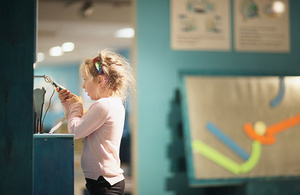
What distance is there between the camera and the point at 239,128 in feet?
11.0

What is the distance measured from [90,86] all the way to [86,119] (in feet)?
0.31

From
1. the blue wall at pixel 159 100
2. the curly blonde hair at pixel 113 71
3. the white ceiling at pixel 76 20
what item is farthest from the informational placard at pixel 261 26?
the curly blonde hair at pixel 113 71

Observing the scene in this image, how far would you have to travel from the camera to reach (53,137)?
1.13 m

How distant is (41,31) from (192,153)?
2454 mm

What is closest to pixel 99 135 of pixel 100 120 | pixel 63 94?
pixel 100 120

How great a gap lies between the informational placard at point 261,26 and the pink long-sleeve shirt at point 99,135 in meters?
2.79

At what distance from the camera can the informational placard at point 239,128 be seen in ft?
10.8

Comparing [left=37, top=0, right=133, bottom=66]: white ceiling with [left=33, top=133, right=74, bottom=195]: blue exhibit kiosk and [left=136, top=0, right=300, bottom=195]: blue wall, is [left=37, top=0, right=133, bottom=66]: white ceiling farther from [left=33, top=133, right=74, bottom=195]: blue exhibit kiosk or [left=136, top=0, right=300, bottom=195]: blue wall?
[left=33, top=133, right=74, bottom=195]: blue exhibit kiosk

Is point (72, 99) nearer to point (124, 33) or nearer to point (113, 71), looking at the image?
point (113, 71)

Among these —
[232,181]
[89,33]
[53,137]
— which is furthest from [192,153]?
[89,33]

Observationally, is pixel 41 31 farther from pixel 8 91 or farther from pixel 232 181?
pixel 8 91

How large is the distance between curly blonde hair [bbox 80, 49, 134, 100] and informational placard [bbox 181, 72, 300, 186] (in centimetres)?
221

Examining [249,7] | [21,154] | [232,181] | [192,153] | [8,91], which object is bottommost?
[232,181]

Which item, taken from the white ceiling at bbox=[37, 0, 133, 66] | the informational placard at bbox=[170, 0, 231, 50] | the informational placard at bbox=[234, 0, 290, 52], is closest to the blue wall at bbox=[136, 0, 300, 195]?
the informational placard at bbox=[170, 0, 231, 50]
